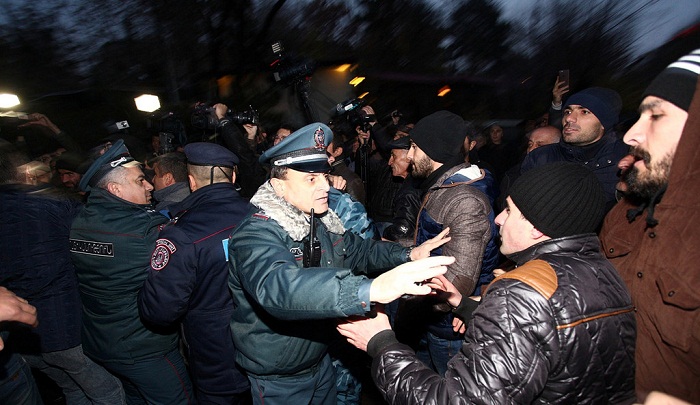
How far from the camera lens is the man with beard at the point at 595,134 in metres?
3.40

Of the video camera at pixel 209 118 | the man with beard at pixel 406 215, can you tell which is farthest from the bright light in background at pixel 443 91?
the man with beard at pixel 406 215

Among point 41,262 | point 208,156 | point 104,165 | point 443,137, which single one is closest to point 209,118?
point 104,165

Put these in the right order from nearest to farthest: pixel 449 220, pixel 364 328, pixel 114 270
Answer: pixel 364 328 → pixel 449 220 → pixel 114 270

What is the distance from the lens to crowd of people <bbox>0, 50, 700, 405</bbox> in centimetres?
139

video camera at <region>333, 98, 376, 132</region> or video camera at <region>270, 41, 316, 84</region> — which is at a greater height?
video camera at <region>270, 41, 316, 84</region>

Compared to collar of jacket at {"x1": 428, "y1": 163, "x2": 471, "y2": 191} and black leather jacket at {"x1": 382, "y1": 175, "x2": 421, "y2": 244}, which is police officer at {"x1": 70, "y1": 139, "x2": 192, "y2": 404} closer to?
black leather jacket at {"x1": 382, "y1": 175, "x2": 421, "y2": 244}

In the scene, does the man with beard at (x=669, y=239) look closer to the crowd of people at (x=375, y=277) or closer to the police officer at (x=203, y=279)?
the crowd of people at (x=375, y=277)

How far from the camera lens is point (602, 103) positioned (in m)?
3.49

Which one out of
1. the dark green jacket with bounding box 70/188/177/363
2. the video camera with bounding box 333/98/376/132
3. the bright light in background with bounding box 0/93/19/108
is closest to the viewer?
the dark green jacket with bounding box 70/188/177/363

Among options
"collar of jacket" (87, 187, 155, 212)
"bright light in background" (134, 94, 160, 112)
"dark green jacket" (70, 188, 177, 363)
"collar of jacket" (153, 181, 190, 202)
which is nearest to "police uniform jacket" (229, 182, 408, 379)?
"dark green jacket" (70, 188, 177, 363)

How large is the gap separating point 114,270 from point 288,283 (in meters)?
1.78

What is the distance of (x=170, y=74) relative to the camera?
9000 mm

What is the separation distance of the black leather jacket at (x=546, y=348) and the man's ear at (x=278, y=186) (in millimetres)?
1241

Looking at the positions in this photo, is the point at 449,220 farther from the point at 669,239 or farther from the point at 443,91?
the point at 443,91
